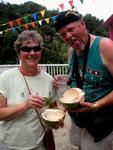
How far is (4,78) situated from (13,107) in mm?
251

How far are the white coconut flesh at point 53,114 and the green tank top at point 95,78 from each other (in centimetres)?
27

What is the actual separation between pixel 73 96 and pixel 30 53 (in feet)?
1.65

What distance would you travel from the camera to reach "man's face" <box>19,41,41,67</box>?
3.04 metres

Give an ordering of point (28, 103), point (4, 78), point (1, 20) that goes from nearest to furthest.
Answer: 1. point (28, 103)
2. point (4, 78)
3. point (1, 20)

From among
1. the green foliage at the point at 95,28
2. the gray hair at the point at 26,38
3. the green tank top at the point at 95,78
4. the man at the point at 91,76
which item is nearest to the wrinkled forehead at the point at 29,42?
the gray hair at the point at 26,38

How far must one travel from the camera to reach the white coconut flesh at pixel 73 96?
2.81m

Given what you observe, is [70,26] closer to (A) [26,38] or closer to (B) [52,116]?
(A) [26,38]

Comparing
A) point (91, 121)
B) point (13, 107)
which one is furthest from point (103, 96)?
point (13, 107)

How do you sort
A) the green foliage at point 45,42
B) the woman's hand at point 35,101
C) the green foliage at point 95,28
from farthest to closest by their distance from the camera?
1. the green foliage at point 95,28
2. the green foliage at point 45,42
3. the woman's hand at point 35,101

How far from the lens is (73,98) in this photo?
285cm

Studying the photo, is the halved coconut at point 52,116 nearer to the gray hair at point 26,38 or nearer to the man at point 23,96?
the man at point 23,96

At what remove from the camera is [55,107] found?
3.24m

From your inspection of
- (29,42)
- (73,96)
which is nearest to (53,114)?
(73,96)

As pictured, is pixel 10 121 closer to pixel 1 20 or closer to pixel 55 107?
pixel 55 107
